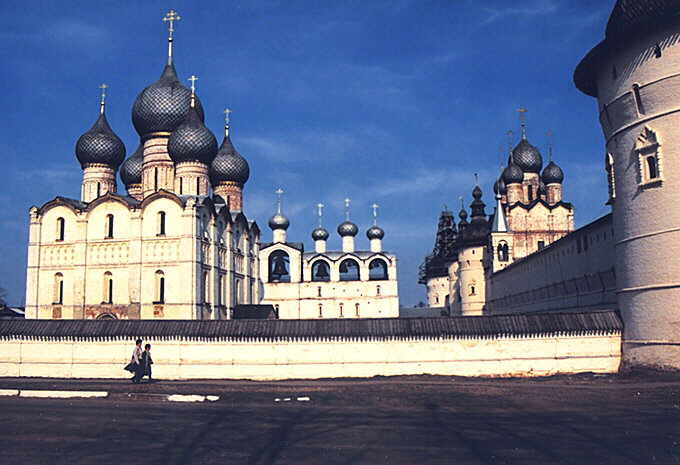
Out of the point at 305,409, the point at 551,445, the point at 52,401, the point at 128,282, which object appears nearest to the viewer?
the point at 551,445

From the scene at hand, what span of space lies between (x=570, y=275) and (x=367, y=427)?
18.5m

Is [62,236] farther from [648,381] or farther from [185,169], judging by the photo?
[648,381]

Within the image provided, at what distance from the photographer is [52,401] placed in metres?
13.5

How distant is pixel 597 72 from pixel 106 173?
2553 centimetres

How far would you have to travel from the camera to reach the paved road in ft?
26.5

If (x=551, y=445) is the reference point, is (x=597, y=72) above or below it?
above

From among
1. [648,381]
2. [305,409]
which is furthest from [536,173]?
[305,409]

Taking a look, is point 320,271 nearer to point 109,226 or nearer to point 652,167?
point 109,226

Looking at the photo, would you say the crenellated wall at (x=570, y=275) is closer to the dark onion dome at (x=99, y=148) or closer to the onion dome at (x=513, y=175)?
the onion dome at (x=513, y=175)

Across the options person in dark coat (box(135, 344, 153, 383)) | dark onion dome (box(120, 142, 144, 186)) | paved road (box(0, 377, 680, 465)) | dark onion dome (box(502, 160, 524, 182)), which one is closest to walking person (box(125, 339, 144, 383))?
person in dark coat (box(135, 344, 153, 383))

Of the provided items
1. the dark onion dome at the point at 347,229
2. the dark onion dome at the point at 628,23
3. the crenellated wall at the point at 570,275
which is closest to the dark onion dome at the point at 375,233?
the dark onion dome at the point at 347,229

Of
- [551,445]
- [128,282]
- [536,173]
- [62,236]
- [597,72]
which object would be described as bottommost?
[551,445]

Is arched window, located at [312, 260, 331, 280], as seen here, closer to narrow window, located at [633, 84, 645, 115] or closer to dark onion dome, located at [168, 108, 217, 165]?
dark onion dome, located at [168, 108, 217, 165]

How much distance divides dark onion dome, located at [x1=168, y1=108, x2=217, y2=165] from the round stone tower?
2089 centimetres
